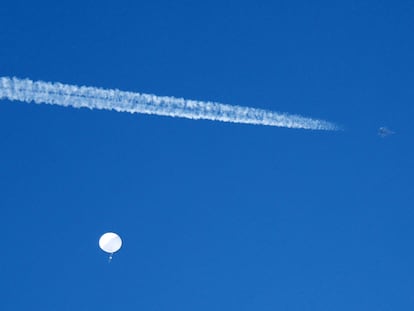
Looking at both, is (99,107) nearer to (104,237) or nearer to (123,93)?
(123,93)

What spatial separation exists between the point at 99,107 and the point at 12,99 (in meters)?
2.40

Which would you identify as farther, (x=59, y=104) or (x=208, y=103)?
(x=208, y=103)

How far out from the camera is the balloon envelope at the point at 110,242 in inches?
891

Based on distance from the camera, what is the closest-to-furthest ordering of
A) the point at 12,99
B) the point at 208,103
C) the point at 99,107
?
the point at 12,99, the point at 99,107, the point at 208,103

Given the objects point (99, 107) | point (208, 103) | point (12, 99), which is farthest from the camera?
point (208, 103)

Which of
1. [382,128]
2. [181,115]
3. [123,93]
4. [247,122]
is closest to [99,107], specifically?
[123,93]

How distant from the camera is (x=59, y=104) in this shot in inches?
834

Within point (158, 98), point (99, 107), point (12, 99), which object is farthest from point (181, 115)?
point (12, 99)

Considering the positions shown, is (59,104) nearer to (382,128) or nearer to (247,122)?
(247,122)

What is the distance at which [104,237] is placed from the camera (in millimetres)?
22688

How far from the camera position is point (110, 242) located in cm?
2266

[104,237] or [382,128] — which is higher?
[382,128]

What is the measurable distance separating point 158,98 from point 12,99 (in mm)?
4075

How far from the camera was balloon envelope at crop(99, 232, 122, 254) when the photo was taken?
22625mm
